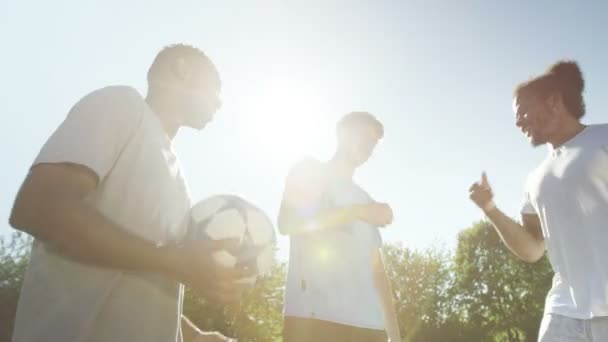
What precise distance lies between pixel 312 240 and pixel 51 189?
3421 millimetres

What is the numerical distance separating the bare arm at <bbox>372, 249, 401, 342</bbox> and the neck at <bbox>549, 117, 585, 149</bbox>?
2.49 metres

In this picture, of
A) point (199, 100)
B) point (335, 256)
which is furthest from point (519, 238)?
point (199, 100)

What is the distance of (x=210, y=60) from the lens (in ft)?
9.05

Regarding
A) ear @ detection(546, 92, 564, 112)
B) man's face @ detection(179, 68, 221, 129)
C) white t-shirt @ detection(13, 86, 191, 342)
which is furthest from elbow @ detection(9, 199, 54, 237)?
ear @ detection(546, 92, 564, 112)

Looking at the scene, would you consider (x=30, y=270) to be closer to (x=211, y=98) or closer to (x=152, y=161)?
(x=152, y=161)

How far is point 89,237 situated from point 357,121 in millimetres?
4275

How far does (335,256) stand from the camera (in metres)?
4.83

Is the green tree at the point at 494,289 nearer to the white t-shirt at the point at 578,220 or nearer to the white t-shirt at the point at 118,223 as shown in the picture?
the white t-shirt at the point at 578,220

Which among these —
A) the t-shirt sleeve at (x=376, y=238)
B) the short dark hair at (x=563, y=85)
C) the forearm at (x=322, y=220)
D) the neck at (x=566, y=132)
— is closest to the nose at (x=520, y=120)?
the short dark hair at (x=563, y=85)

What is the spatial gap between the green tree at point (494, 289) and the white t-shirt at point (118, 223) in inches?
1679

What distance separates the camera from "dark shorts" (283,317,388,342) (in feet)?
14.3

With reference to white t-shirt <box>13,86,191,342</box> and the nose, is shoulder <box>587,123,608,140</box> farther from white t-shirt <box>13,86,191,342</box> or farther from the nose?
white t-shirt <box>13,86,191,342</box>

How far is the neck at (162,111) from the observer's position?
8.68 ft

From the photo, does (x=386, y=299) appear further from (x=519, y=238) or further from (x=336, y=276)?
(x=519, y=238)
